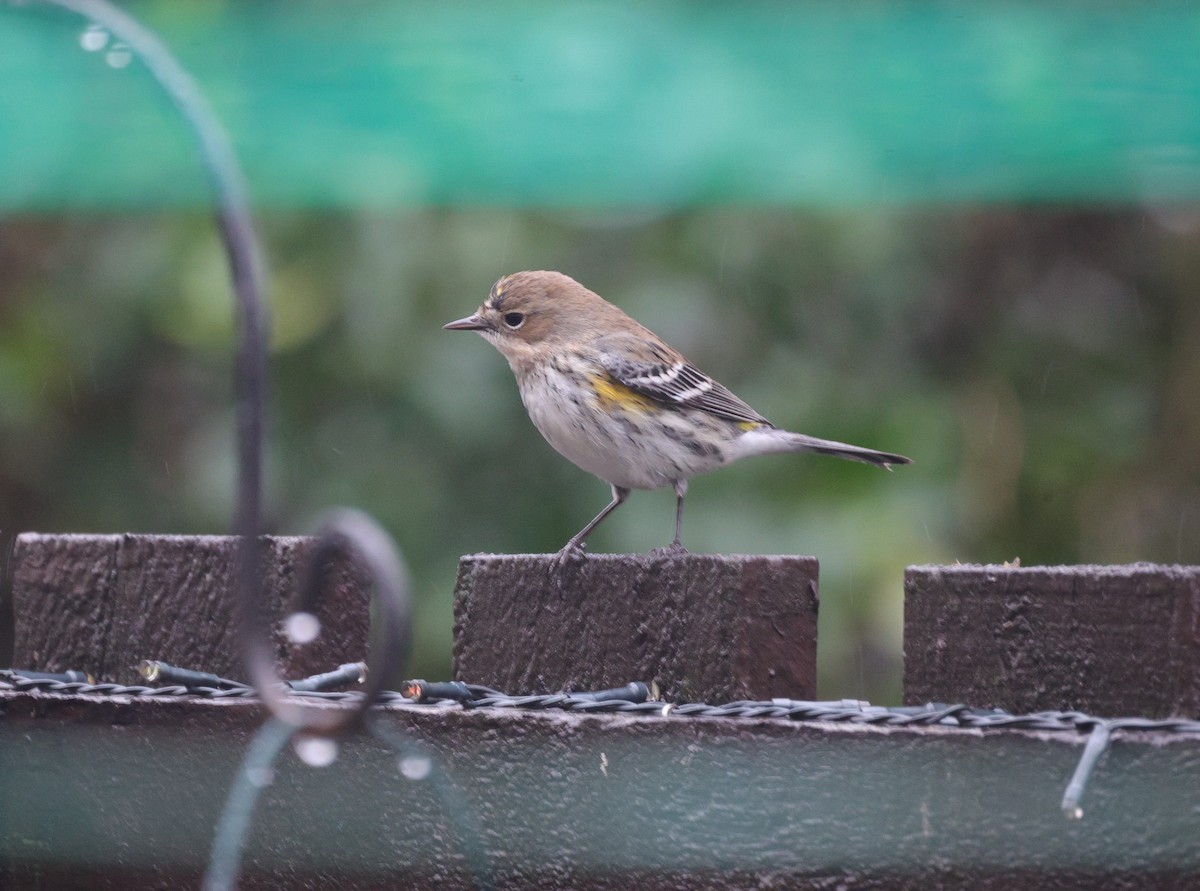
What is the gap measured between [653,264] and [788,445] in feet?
1.79

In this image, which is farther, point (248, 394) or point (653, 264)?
point (653, 264)

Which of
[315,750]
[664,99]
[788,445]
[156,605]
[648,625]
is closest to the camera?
[315,750]

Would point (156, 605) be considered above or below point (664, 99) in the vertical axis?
below

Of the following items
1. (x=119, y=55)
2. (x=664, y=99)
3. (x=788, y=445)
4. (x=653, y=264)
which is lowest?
(x=788, y=445)

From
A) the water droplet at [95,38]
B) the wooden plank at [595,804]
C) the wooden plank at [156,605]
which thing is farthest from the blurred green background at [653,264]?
the water droplet at [95,38]

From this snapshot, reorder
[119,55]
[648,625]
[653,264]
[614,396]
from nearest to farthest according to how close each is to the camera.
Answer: [119,55], [648,625], [614,396], [653,264]

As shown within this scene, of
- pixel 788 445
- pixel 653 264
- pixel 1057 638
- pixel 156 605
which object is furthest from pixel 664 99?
pixel 1057 638

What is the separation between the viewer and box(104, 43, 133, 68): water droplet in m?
1.03

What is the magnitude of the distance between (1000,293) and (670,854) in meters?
3.33

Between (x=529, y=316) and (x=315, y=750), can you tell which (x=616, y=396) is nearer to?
(x=529, y=316)

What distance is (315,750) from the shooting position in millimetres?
1216

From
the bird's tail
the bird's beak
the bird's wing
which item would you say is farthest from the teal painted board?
the bird's tail

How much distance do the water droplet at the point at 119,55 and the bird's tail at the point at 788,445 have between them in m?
2.37

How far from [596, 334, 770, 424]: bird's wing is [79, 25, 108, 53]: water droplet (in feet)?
7.08
